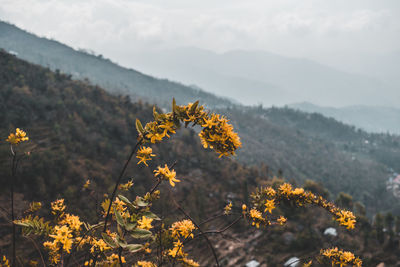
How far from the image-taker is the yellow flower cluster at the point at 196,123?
1.51 metres

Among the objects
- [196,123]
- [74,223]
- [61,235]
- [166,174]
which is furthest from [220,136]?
[74,223]

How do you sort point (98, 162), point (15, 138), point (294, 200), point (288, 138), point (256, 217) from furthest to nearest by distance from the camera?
point (288, 138) → point (98, 162) → point (294, 200) → point (256, 217) → point (15, 138)

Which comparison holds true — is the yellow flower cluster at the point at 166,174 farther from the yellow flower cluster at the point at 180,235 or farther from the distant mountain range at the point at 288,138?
the distant mountain range at the point at 288,138

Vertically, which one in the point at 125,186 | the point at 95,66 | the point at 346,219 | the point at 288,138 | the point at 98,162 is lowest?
the point at 98,162

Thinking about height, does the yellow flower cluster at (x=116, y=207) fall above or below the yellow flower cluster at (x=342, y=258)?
above

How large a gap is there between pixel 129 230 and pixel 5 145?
2215 cm

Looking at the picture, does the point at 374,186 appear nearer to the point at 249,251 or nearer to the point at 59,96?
the point at 249,251

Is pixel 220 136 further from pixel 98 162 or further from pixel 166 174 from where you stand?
pixel 98 162

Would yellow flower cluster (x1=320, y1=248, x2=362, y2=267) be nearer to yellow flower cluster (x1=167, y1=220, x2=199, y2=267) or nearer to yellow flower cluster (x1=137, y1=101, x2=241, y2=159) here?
yellow flower cluster (x1=167, y1=220, x2=199, y2=267)

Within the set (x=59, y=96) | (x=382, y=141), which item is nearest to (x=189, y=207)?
(x=59, y=96)

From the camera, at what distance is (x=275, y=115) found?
6348 inches

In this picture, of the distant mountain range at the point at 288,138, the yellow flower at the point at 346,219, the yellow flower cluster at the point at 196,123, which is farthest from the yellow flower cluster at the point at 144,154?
the distant mountain range at the point at 288,138

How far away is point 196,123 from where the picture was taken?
1540 millimetres

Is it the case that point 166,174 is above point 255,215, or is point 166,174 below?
above
